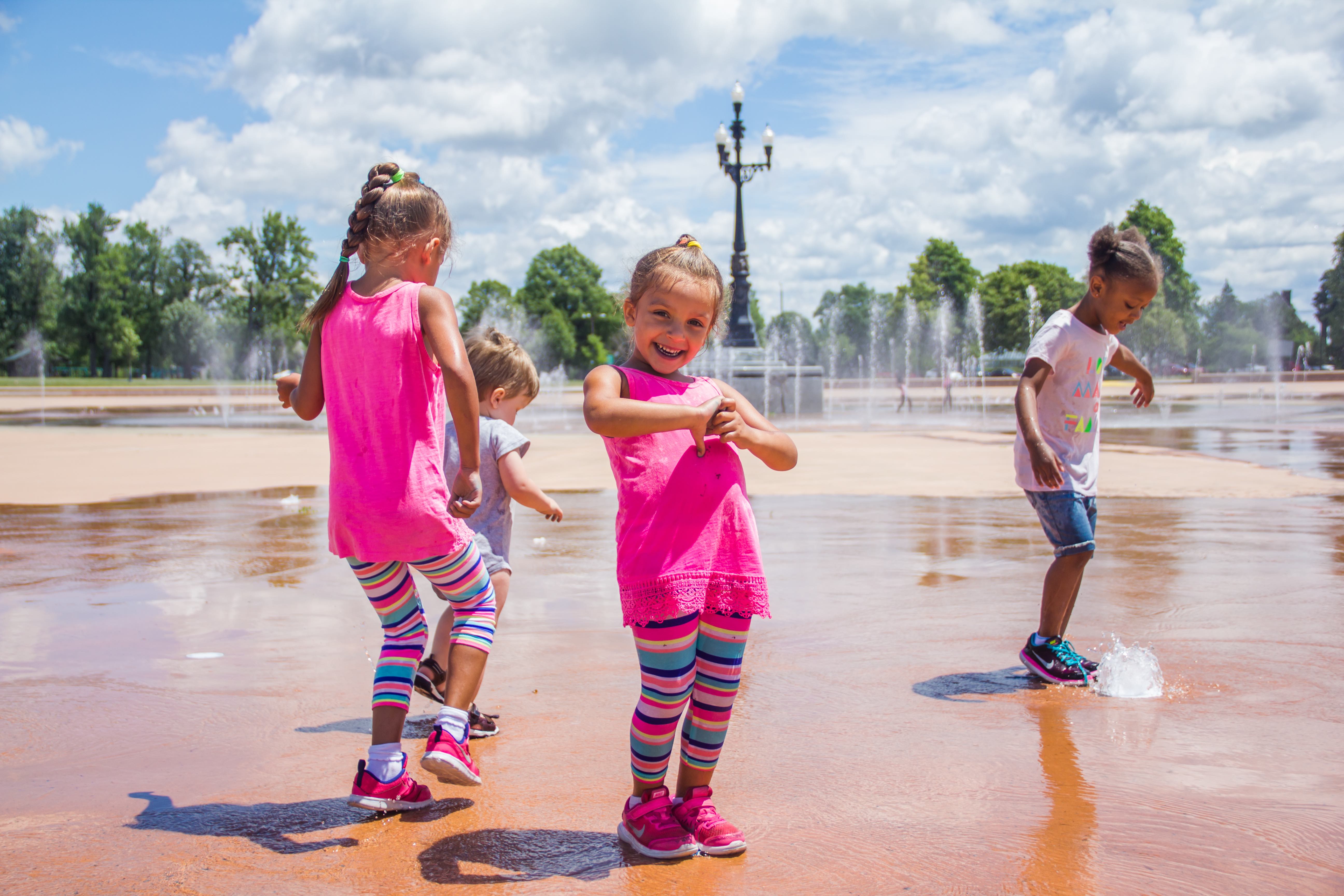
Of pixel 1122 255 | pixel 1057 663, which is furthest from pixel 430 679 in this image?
pixel 1122 255

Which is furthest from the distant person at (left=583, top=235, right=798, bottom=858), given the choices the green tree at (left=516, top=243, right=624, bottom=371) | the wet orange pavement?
the green tree at (left=516, top=243, right=624, bottom=371)

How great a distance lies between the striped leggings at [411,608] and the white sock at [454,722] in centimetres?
15

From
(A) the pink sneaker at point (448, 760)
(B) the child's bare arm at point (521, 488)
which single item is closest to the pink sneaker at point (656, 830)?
(A) the pink sneaker at point (448, 760)

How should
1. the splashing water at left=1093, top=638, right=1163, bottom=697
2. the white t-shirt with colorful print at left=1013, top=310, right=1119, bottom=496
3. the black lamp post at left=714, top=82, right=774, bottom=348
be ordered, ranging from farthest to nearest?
the black lamp post at left=714, top=82, right=774, bottom=348
the white t-shirt with colorful print at left=1013, top=310, right=1119, bottom=496
the splashing water at left=1093, top=638, right=1163, bottom=697

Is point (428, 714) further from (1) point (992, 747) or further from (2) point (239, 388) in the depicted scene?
(2) point (239, 388)

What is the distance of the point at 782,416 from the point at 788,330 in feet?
375

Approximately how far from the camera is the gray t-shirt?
3.53 metres

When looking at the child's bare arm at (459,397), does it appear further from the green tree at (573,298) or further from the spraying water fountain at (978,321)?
the green tree at (573,298)

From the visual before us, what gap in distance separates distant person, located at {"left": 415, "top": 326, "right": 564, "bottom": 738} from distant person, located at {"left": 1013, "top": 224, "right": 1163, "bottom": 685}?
1.80 metres

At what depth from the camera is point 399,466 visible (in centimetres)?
275

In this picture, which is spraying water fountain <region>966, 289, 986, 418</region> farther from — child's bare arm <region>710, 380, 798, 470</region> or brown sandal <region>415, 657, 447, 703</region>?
child's bare arm <region>710, 380, 798, 470</region>

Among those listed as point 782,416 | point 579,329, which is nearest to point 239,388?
point 579,329

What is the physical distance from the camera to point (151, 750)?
3.16 m

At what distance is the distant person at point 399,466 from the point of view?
8.91 ft
